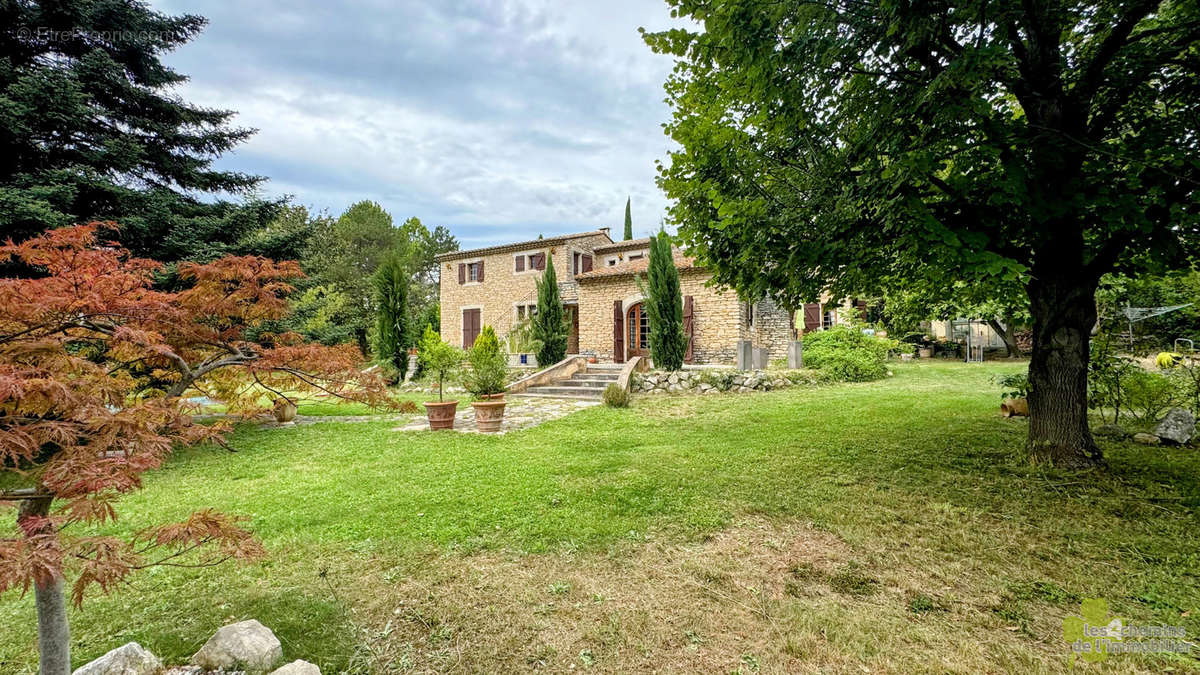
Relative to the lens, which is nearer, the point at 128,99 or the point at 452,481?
the point at 452,481

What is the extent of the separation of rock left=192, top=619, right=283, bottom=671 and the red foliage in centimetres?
44

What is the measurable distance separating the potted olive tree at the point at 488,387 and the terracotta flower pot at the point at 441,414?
37 cm

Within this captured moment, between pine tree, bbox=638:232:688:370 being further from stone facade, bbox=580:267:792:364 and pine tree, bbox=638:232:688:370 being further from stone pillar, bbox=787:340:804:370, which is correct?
stone pillar, bbox=787:340:804:370

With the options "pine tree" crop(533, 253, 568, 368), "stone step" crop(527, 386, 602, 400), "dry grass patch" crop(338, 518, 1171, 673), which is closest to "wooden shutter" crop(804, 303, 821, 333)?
"pine tree" crop(533, 253, 568, 368)

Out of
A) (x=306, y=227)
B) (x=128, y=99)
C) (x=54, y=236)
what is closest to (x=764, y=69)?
(x=54, y=236)

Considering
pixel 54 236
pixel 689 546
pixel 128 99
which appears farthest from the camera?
pixel 128 99

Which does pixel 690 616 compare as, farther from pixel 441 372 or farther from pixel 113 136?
pixel 113 136

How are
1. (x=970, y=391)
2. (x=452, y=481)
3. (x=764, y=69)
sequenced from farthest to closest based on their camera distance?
(x=970, y=391)
(x=452, y=481)
(x=764, y=69)

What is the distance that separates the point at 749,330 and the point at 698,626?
1328cm

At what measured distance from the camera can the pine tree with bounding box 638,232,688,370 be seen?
492 inches

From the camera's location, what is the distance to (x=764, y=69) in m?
3.46

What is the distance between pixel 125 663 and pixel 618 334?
47.6 ft

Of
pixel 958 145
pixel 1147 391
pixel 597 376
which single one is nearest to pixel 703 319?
pixel 597 376

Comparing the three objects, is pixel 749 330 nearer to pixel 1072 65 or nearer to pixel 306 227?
pixel 1072 65
